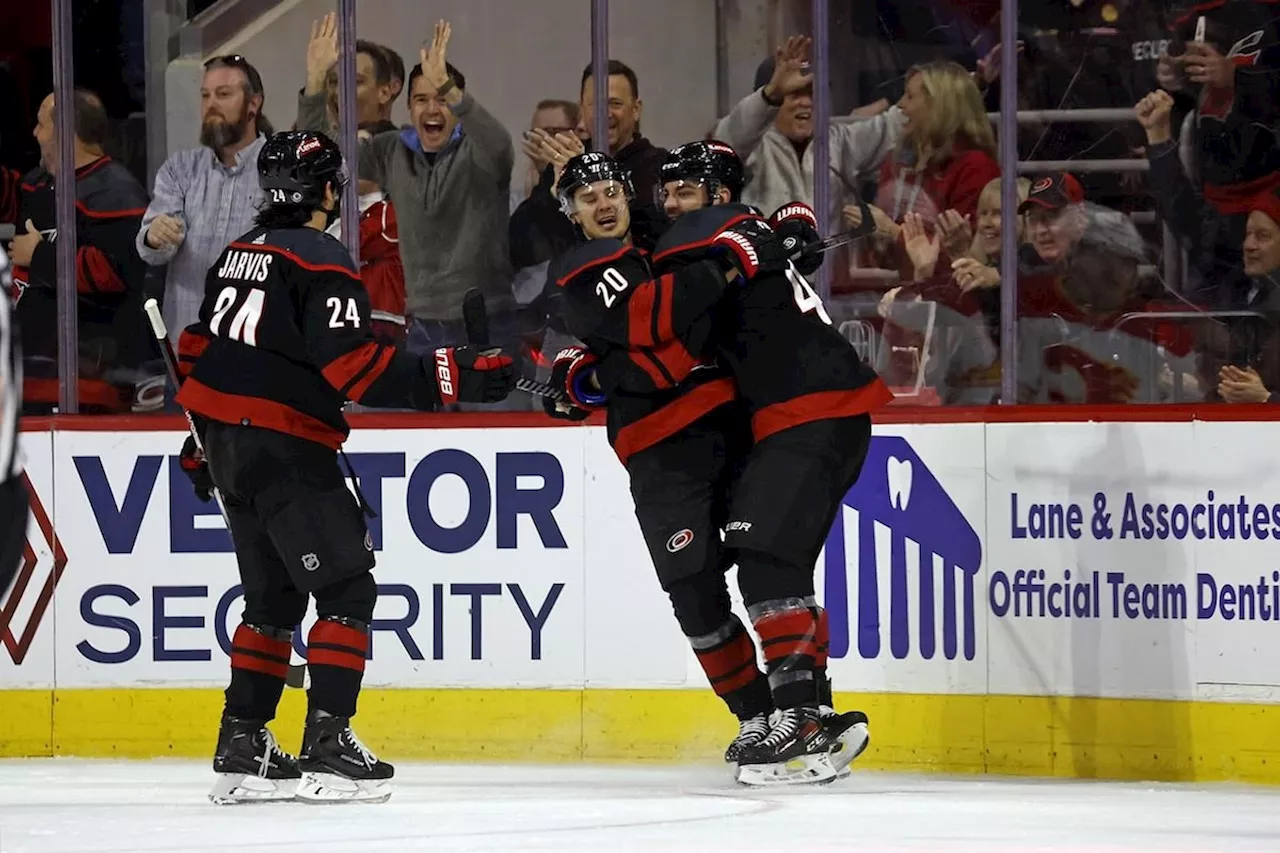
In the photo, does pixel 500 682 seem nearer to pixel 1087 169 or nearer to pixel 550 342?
pixel 550 342

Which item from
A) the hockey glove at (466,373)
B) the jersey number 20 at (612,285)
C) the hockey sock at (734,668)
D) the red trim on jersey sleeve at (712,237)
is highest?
the red trim on jersey sleeve at (712,237)

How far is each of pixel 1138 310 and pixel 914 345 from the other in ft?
1.91

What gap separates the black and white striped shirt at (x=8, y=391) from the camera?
266cm

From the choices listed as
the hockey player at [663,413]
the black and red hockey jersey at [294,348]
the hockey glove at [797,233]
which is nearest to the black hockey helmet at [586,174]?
the hockey player at [663,413]

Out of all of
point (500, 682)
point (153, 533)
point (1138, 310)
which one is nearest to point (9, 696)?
point (153, 533)

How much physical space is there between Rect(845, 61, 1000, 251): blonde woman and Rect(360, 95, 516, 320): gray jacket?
940 mm

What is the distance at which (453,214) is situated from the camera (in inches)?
237

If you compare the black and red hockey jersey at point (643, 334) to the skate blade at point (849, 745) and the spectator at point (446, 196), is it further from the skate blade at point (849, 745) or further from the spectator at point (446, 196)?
the spectator at point (446, 196)

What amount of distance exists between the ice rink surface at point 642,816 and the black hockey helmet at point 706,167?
4.30ft

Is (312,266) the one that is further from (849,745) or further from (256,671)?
(849,745)

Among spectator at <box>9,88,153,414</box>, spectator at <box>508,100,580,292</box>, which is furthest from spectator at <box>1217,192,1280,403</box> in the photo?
spectator at <box>9,88,153,414</box>

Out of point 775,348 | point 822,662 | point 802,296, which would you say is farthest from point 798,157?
point 822,662

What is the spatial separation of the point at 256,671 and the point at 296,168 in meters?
1.04

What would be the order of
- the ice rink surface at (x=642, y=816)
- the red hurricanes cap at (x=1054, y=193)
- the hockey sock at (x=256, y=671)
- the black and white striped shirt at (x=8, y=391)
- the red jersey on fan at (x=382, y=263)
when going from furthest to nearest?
the red jersey on fan at (x=382, y=263), the red hurricanes cap at (x=1054, y=193), the hockey sock at (x=256, y=671), the ice rink surface at (x=642, y=816), the black and white striped shirt at (x=8, y=391)
